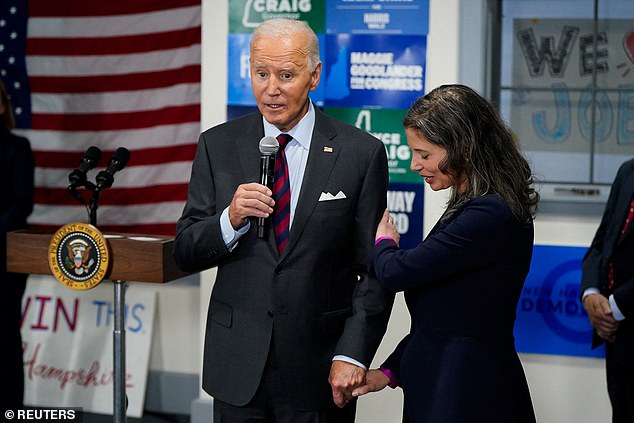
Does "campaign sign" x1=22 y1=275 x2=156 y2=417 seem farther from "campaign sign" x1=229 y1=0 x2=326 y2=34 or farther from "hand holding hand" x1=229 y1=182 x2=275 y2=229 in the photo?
"hand holding hand" x1=229 y1=182 x2=275 y2=229

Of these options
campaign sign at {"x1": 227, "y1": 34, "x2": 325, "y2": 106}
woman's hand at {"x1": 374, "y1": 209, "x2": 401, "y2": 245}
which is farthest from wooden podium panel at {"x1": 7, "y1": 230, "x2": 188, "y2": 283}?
woman's hand at {"x1": 374, "y1": 209, "x2": 401, "y2": 245}

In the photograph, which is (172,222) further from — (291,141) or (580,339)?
(291,141)

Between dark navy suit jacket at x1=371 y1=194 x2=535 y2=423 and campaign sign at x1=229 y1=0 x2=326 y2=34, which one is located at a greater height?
campaign sign at x1=229 y1=0 x2=326 y2=34

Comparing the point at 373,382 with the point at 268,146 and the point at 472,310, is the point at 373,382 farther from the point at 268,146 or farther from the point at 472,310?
the point at 268,146

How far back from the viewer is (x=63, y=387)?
18.4 ft

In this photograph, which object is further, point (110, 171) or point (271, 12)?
point (271, 12)

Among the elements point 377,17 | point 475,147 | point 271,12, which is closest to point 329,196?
point 475,147

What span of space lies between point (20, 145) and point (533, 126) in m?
2.63

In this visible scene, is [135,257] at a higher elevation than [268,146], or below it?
below

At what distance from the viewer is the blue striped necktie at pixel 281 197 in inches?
108

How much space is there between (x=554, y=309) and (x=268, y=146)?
243 cm

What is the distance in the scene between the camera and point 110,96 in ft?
18.2

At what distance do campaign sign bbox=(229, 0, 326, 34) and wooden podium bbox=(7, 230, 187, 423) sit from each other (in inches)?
47.3

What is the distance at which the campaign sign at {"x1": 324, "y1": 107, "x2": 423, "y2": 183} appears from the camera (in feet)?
15.0
